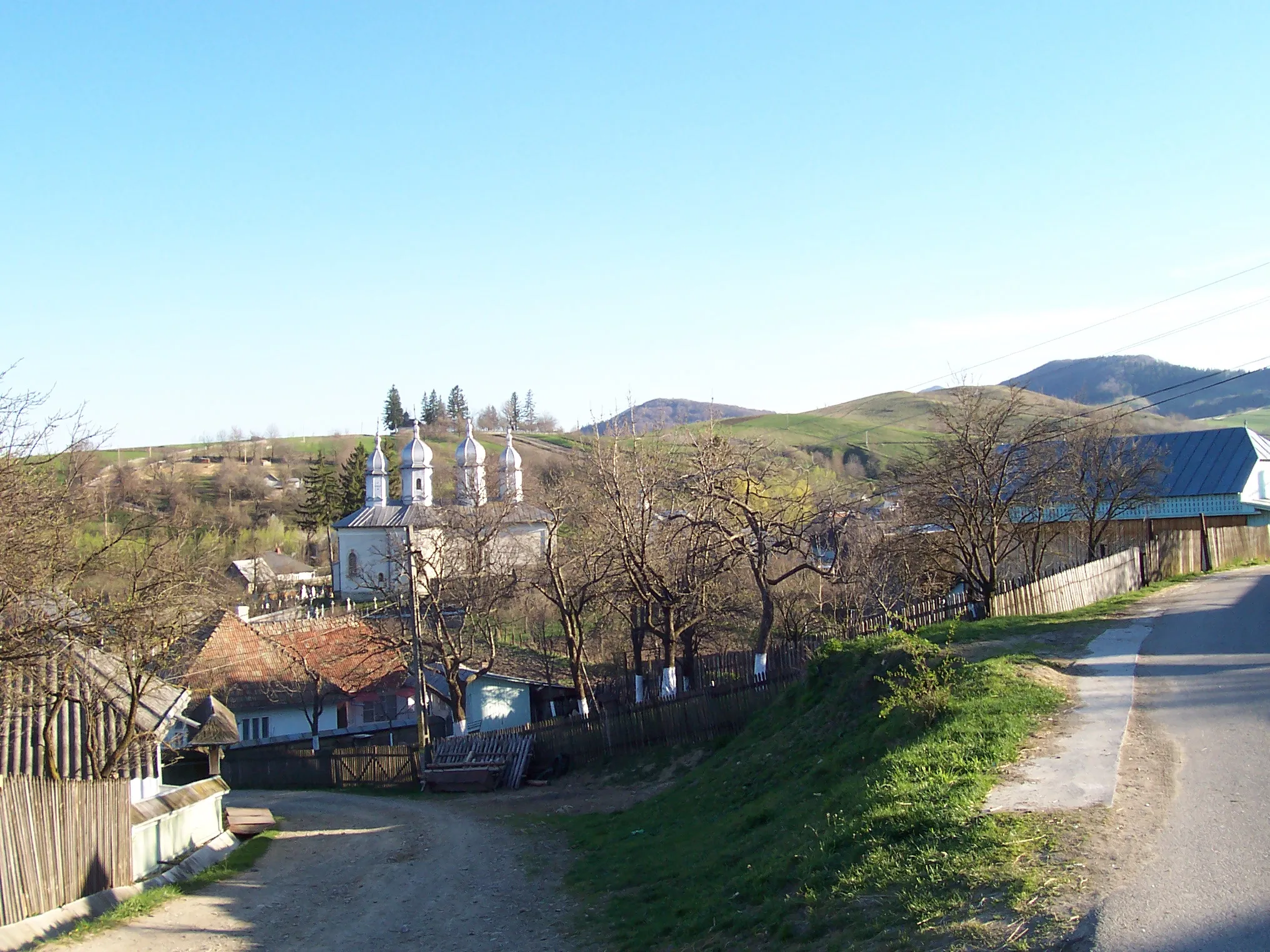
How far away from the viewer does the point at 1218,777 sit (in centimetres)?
797

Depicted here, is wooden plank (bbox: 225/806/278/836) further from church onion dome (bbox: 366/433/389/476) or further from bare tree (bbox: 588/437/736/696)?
church onion dome (bbox: 366/433/389/476)

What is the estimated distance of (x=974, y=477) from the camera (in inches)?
834

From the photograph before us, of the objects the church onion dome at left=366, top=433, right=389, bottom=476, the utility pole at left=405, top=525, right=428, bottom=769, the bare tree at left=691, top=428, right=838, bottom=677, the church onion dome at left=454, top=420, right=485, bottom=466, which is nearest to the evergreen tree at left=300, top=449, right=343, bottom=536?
the church onion dome at left=366, top=433, right=389, bottom=476

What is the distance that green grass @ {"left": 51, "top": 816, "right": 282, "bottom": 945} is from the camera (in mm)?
11594

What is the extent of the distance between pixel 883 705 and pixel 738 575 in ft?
61.4

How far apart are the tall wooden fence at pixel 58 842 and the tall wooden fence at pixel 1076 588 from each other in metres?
15.3

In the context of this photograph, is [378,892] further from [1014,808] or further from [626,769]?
[1014,808]

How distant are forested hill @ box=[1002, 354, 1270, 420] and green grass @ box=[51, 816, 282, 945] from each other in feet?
369

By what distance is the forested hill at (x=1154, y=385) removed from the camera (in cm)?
13100

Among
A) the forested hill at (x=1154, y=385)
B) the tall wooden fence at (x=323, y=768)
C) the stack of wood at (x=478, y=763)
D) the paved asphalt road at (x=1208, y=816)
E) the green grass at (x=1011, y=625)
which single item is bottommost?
the tall wooden fence at (x=323, y=768)

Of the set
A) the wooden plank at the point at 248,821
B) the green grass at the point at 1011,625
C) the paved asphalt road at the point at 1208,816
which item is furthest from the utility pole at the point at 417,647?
the paved asphalt road at the point at 1208,816

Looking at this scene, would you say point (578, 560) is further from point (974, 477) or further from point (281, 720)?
point (281, 720)

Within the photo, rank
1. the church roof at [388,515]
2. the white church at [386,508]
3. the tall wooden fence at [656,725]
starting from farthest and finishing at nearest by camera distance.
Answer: the church roof at [388,515]
the white church at [386,508]
the tall wooden fence at [656,725]

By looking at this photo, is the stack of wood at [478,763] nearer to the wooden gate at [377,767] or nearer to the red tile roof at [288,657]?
the wooden gate at [377,767]
